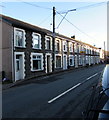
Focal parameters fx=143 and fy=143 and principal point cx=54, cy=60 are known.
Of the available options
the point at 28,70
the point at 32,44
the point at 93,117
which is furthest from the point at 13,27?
the point at 93,117

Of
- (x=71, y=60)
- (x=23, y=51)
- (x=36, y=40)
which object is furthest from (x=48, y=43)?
(x=71, y=60)

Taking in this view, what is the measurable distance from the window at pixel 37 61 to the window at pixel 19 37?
229cm

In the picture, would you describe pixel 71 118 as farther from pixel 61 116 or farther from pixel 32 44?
pixel 32 44

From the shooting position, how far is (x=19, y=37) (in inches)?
613

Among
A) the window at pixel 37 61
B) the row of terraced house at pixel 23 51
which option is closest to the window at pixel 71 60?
the row of terraced house at pixel 23 51

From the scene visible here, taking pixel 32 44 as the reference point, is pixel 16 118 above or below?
below

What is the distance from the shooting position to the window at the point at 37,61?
17594 mm

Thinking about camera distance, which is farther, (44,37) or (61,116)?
(44,37)

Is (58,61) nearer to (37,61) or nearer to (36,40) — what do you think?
(37,61)

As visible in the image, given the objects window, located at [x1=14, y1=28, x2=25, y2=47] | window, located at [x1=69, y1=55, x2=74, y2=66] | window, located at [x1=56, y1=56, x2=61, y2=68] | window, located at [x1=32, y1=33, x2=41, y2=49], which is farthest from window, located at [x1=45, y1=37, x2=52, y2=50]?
window, located at [x1=69, y1=55, x2=74, y2=66]

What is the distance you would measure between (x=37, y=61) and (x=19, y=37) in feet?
13.7

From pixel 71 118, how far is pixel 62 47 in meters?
21.8

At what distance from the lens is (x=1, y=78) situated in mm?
13852

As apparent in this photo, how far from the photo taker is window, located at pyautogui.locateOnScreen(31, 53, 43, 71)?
17594 mm
